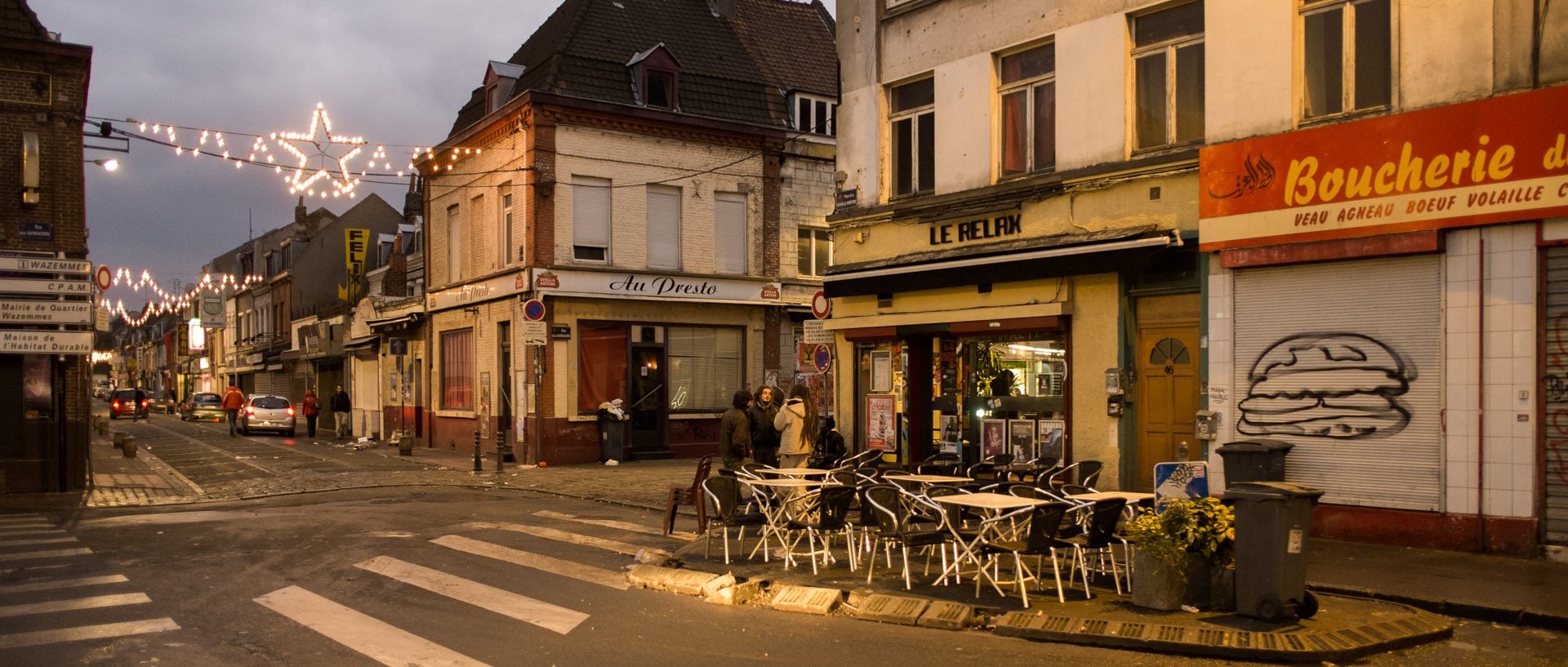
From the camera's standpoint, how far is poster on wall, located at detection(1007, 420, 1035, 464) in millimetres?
14422

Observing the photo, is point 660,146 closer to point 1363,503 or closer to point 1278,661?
point 1363,503

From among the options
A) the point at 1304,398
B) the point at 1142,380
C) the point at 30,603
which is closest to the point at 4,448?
the point at 30,603

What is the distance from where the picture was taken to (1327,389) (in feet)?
36.8

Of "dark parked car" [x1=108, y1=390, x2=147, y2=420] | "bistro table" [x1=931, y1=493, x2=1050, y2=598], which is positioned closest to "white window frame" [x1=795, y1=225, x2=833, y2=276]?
"bistro table" [x1=931, y1=493, x2=1050, y2=598]

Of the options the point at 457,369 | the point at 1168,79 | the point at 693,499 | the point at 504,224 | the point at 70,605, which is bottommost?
the point at 70,605

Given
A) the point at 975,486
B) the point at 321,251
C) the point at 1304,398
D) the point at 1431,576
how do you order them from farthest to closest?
the point at 321,251, the point at 1304,398, the point at 975,486, the point at 1431,576

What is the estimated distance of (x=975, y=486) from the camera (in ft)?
34.9

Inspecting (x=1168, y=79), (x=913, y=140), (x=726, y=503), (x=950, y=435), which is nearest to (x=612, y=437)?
(x=950, y=435)

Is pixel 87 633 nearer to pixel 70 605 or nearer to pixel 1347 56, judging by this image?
pixel 70 605

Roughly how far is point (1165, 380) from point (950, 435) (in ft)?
11.6

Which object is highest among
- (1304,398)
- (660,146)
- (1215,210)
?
(660,146)

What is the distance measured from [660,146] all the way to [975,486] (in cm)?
1631

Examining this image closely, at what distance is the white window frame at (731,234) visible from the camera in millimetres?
26078

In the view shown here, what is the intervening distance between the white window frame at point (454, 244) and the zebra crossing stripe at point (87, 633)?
69.5ft
